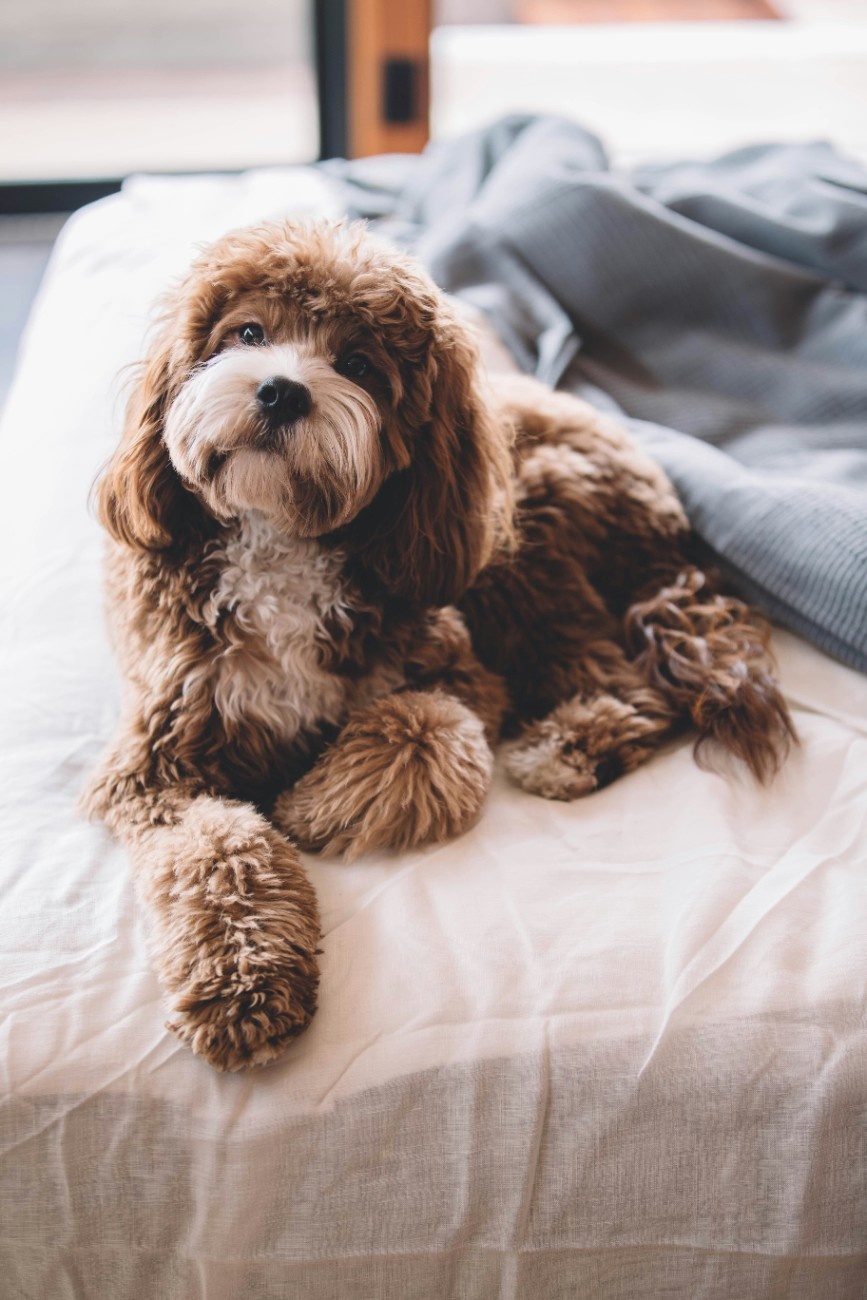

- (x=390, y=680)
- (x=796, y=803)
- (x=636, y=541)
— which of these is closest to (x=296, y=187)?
(x=636, y=541)

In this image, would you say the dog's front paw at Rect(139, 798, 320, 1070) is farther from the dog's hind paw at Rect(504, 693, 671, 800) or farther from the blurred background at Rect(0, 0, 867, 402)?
the blurred background at Rect(0, 0, 867, 402)

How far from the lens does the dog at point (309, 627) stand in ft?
3.89

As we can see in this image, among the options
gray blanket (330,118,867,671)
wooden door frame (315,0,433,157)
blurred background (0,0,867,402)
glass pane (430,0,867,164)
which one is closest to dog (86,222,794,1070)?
gray blanket (330,118,867,671)

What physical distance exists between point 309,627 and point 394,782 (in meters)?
0.22

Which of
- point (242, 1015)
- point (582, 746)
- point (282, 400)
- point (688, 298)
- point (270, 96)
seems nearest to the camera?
point (242, 1015)

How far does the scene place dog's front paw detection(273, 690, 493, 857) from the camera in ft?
4.14

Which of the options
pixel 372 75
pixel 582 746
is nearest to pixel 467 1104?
pixel 582 746

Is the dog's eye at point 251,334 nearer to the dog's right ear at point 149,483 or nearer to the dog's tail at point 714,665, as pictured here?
the dog's right ear at point 149,483

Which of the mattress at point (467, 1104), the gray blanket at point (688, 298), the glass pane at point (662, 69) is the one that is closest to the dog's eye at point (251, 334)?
the mattress at point (467, 1104)

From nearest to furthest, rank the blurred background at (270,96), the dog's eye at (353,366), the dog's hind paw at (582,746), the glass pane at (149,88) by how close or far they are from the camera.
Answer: the dog's eye at (353,366), the dog's hind paw at (582,746), the blurred background at (270,96), the glass pane at (149,88)

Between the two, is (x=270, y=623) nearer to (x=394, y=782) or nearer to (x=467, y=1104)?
(x=394, y=782)

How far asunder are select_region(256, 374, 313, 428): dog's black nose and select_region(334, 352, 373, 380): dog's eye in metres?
0.10

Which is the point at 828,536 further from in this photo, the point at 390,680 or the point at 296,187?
the point at 296,187

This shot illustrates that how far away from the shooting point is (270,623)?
1.34 m
